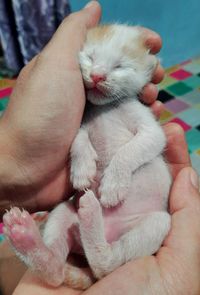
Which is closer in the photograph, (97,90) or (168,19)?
(97,90)

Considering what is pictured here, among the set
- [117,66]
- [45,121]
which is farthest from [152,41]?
[45,121]

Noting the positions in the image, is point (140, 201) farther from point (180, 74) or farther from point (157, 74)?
point (180, 74)

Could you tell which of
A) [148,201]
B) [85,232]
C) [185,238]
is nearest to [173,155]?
[148,201]

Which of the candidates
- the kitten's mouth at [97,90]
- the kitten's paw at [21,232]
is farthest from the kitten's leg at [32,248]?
the kitten's mouth at [97,90]

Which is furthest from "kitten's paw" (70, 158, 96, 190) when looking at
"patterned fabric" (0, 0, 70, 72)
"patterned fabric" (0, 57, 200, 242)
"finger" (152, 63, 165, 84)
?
"patterned fabric" (0, 0, 70, 72)

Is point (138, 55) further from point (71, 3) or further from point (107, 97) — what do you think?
point (71, 3)

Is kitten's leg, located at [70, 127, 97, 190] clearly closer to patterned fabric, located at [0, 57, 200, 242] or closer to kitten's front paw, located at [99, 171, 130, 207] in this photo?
kitten's front paw, located at [99, 171, 130, 207]
